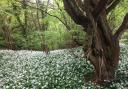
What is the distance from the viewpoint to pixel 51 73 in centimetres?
1619

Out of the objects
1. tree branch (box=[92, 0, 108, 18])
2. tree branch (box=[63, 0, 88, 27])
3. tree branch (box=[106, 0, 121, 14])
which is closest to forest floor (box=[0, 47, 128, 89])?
tree branch (box=[63, 0, 88, 27])

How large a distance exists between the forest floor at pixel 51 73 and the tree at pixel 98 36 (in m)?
0.75

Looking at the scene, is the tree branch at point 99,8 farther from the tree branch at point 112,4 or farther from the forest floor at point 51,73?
the forest floor at point 51,73

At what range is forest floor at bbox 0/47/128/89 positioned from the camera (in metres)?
14.1

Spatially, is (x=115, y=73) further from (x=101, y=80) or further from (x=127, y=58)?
(x=127, y=58)

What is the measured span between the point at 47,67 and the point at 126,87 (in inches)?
230

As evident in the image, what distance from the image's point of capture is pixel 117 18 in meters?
28.0

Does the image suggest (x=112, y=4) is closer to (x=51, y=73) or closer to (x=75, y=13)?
(x=75, y=13)

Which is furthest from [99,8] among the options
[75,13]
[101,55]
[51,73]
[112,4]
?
[51,73]

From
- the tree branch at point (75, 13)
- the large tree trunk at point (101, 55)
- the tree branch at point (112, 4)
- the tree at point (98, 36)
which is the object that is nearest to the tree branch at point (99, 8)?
the tree at point (98, 36)

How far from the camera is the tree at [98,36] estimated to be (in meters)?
13.4

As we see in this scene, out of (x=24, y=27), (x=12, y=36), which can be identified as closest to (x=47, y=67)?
(x=12, y=36)

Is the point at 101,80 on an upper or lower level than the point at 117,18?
lower

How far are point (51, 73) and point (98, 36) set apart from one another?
3.91 meters
